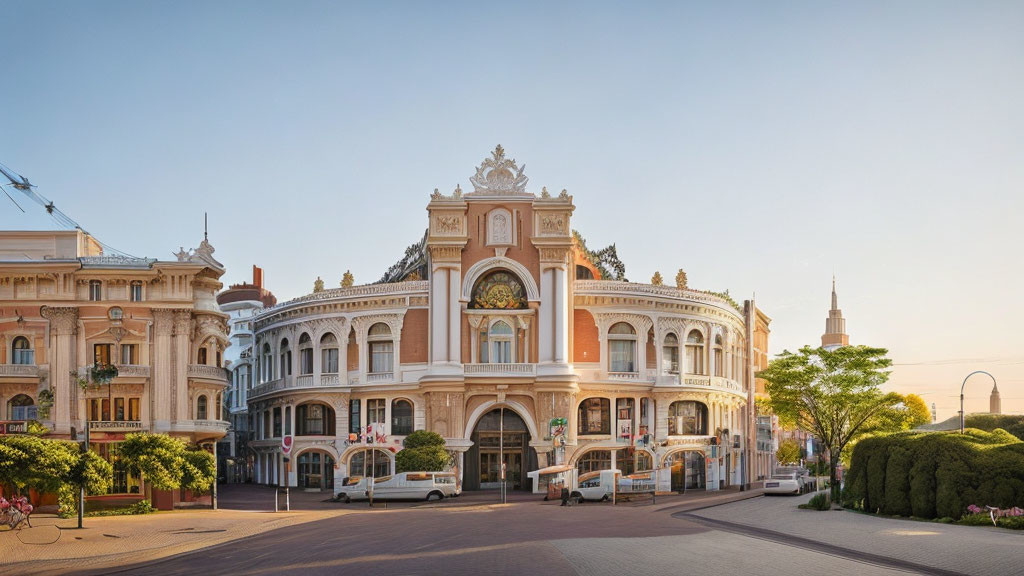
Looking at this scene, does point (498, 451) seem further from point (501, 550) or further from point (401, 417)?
point (501, 550)

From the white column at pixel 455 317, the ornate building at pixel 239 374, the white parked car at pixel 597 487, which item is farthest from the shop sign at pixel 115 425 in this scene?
the ornate building at pixel 239 374

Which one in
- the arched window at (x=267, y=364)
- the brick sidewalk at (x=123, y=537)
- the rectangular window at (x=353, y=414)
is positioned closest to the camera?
the brick sidewalk at (x=123, y=537)

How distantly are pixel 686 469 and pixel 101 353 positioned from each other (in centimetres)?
4145

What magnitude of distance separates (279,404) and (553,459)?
74.9 ft

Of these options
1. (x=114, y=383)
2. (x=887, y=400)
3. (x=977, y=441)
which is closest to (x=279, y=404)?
(x=114, y=383)

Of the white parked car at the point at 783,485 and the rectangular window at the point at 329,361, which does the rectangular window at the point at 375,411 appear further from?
the white parked car at the point at 783,485

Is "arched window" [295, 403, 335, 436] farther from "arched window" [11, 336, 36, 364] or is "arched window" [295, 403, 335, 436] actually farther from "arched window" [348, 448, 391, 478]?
"arched window" [11, 336, 36, 364]

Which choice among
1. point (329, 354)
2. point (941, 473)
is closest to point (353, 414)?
point (329, 354)

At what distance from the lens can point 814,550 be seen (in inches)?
1377

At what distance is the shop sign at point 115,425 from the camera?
60500 mm

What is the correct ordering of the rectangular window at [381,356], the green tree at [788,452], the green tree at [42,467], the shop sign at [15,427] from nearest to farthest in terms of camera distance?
the green tree at [42,467]
the shop sign at [15,427]
the rectangular window at [381,356]
the green tree at [788,452]

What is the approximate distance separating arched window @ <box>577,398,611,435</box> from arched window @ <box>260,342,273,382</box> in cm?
2538

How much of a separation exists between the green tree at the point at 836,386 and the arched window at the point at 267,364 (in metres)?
38.8

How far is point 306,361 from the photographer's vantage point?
81.2m
